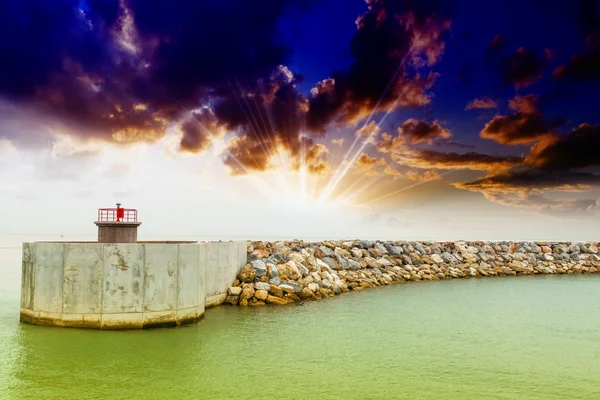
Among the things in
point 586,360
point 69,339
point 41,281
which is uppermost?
point 41,281

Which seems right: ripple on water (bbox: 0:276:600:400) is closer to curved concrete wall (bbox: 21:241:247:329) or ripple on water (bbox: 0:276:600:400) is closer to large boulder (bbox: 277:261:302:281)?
curved concrete wall (bbox: 21:241:247:329)

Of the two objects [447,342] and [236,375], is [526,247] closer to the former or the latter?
[447,342]

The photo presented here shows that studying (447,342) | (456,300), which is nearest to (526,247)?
(456,300)

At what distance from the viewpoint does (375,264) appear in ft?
74.1

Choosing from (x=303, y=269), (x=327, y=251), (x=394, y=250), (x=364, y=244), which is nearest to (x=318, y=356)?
(x=303, y=269)

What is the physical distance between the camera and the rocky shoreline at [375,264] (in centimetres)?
1602

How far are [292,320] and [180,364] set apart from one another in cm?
466

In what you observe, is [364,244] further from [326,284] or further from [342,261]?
[326,284]

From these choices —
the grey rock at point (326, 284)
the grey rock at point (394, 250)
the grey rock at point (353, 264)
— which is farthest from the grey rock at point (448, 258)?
the grey rock at point (326, 284)

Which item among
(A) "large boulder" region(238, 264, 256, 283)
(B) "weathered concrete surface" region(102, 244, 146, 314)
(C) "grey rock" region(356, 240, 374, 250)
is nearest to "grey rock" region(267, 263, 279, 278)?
(A) "large boulder" region(238, 264, 256, 283)

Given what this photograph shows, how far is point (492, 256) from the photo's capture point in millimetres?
28625

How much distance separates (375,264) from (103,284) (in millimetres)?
14554

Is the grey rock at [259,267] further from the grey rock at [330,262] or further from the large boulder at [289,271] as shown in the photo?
the grey rock at [330,262]

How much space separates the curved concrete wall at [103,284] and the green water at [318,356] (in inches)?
15.6
